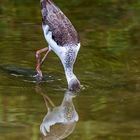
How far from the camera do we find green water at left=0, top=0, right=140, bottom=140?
364 inches

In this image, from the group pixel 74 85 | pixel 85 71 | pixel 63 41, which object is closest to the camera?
pixel 74 85

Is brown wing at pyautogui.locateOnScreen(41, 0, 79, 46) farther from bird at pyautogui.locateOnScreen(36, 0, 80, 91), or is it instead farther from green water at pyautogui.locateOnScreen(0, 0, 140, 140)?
green water at pyautogui.locateOnScreen(0, 0, 140, 140)

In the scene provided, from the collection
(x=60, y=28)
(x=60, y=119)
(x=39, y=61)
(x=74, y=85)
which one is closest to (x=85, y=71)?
(x=39, y=61)

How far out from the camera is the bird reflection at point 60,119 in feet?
29.2

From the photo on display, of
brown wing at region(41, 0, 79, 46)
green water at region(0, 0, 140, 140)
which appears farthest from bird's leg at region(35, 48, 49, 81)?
brown wing at region(41, 0, 79, 46)

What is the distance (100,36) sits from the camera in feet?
44.7

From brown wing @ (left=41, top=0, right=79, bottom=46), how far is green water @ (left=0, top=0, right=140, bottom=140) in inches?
25.1

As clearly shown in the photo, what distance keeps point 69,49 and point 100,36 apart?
2.66 meters

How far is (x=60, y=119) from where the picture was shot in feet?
31.3

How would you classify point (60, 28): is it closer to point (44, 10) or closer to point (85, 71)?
point (44, 10)

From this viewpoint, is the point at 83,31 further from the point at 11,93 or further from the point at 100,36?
the point at 11,93

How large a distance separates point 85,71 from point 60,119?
2.14m

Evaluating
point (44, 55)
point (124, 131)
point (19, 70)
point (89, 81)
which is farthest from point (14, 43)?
point (124, 131)

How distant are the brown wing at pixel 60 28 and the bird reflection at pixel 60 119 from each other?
0.86m
